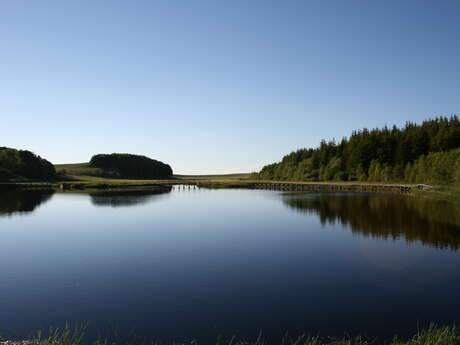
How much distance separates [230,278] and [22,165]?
152m

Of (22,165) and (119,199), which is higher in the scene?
(22,165)

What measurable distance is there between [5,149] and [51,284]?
158 metres

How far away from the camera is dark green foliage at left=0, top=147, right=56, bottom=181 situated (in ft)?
458

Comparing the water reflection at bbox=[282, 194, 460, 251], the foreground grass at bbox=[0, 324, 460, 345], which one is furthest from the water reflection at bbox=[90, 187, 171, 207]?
the foreground grass at bbox=[0, 324, 460, 345]

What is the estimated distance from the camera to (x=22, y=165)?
5694 inches

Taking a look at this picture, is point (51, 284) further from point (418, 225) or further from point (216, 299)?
point (418, 225)

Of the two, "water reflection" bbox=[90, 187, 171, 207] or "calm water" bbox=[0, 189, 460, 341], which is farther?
"water reflection" bbox=[90, 187, 171, 207]

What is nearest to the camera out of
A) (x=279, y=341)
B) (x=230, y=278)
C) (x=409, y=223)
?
(x=279, y=341)

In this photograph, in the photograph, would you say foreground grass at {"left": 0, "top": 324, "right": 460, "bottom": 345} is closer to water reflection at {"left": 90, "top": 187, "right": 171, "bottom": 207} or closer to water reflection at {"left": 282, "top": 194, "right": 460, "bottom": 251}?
water reflection at {"left": 282, "top": 194, "right": 460, "bottom": 251}

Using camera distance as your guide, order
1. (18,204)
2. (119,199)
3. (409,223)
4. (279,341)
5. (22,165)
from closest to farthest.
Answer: (279,341)
(409,223)
(18,204)
(119,199)
(22,165)

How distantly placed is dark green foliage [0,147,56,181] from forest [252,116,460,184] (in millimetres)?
109317

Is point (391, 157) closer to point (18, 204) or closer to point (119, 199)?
point (119, 199)

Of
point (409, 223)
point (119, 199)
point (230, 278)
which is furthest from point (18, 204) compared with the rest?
point (409, 223)

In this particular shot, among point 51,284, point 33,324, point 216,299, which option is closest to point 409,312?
point 216,299
